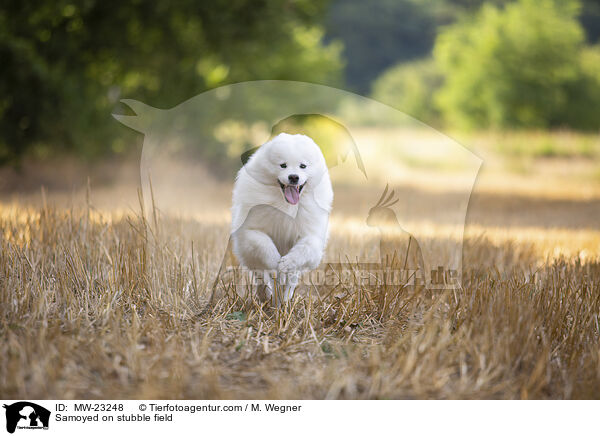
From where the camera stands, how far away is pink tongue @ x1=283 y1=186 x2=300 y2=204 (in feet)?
9.37

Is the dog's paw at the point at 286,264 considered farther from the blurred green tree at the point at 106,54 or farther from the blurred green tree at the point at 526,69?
the blurred green tree at the point at 526,69

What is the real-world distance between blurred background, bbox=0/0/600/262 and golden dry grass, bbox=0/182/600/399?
113 cm

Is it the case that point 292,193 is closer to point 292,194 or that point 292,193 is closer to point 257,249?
point 292,194

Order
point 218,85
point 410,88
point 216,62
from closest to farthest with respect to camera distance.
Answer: point 218,85 < point 216,62 < point 410,88

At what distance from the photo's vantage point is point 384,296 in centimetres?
335

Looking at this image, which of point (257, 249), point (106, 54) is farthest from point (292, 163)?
point (106, 54)

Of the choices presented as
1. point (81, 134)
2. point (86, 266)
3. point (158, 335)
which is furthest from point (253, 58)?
point (158, 335)

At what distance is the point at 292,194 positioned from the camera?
287cm

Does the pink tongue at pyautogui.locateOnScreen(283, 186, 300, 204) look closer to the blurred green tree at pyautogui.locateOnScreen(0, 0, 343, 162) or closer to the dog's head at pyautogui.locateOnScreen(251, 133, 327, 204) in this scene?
the dog's head at pyautogui.locateOnScreen(251, 133, 327, 204)

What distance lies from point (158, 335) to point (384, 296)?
1305mm

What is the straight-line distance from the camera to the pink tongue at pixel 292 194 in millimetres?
2857

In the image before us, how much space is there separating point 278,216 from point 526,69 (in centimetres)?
1707
